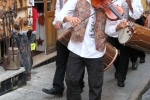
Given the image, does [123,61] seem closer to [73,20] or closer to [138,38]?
[138,38]

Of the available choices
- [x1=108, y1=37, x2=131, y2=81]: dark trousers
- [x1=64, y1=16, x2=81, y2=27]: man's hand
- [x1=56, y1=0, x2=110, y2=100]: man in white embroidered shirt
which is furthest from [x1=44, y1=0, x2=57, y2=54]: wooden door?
[x1=64, y1=16, x2=81, y2=27]: man's hand

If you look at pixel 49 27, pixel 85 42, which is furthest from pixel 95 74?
pixel 49 27

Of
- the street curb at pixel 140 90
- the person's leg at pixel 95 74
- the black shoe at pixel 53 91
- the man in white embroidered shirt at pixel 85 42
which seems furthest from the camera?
the street curb at pixel 140 90

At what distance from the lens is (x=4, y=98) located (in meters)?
4.91

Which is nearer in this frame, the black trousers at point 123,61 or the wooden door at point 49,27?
the black trousers at point 123,61

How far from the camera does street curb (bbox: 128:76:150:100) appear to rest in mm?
5298

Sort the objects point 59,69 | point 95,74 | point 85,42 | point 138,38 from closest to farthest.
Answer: point 85,42 < point 95,74 < point 59,69 < point 138,38

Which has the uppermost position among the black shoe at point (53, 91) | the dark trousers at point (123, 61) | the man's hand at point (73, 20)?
the man's hand at point (73, 20)

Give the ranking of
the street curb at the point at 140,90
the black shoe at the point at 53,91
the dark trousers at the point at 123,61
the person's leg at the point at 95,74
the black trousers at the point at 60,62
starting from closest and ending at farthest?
the person's leg at the point at 95,74
the black trousers at the point at 60,62
the black shoe at the point at 53,91
the street curb at the point at 140,90
the dark trousers at the point at 123,61

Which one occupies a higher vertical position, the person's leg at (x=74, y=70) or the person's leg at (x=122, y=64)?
the person's leg at (x=74, y=70)

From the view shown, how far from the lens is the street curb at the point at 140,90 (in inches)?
209

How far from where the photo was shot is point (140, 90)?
18.5 ft

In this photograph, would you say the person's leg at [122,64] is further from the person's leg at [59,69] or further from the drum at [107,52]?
the person's leg at [59,69]

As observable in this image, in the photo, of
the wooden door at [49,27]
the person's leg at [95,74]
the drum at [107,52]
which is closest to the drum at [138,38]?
the drum at [107,52]
